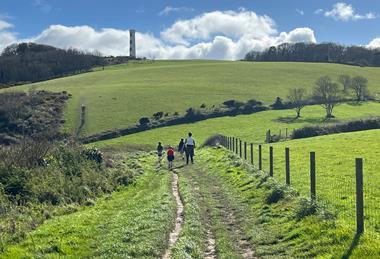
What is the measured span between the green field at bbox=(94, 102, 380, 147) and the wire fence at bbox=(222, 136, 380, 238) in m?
34.1

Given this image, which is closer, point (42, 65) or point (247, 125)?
point (247, 125)

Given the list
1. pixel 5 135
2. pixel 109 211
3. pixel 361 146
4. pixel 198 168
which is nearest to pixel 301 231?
pixel 109 211

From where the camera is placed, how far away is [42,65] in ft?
496

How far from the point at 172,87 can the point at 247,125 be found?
101 feet

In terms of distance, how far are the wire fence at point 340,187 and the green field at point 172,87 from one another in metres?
48.1

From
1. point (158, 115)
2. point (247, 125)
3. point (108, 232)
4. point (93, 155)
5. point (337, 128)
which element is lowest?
point (247, 125)

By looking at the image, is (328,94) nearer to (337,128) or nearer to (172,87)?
(337,128)

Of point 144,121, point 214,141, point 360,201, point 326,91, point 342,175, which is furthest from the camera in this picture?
point 326,91

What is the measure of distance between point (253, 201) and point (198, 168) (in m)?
16.5

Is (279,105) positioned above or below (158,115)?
above

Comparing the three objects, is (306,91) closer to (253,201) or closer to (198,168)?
(198,168)

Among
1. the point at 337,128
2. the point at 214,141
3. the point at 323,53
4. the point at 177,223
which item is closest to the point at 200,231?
the point at 177,223

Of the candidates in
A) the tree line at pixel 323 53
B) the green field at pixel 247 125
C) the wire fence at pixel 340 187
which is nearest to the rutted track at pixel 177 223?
the wire fence at pixel 340 187

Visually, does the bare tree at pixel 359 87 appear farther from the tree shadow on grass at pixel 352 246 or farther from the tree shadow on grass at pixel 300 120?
the tree shadow on grass at pixel 352 246
